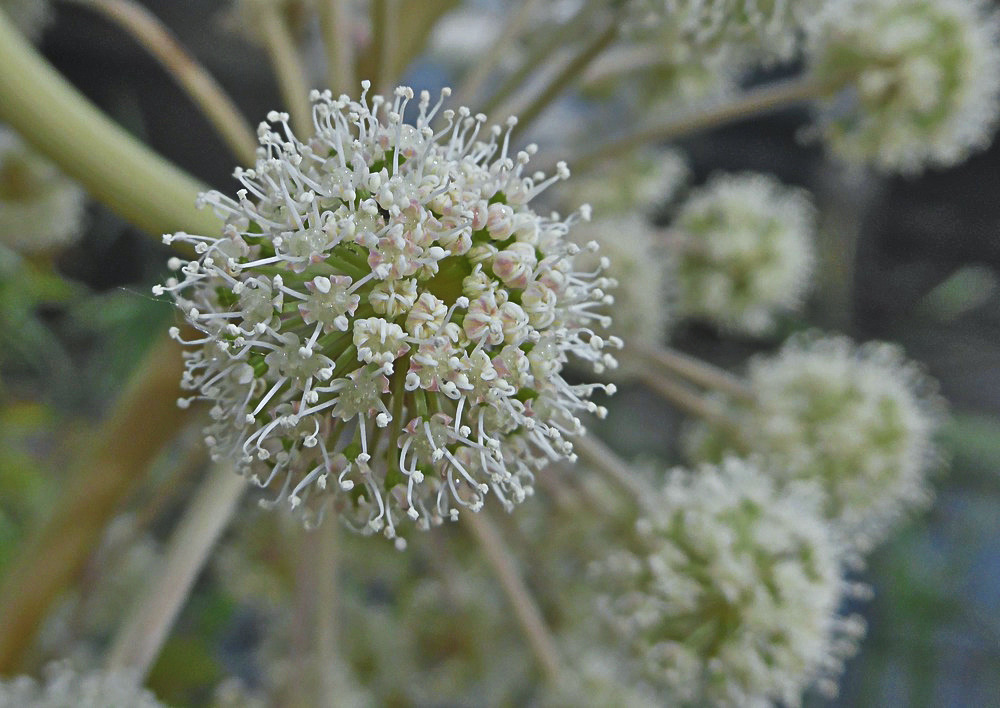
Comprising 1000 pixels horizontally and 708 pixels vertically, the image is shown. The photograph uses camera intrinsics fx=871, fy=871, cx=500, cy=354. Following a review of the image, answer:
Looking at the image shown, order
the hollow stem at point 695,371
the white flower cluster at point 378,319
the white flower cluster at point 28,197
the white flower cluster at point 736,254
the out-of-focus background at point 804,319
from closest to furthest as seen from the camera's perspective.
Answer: the white flower cluster at point 378,319 → the hollow stem at point 695,371 → the white flower cluster at point 28,197 → the white flower cluster at point 736,254 → the out-of-focus background at point 804,319

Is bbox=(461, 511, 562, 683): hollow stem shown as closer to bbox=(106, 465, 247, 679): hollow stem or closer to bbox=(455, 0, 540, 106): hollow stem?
bbox=(106, 465, 247, 679): hollow stem

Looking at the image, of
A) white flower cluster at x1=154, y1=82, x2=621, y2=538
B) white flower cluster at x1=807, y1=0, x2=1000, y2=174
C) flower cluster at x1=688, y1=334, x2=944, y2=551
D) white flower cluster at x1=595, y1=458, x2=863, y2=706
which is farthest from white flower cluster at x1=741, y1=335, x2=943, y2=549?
white flower cluster at x1=154, y1=82, x2=621, y2=538

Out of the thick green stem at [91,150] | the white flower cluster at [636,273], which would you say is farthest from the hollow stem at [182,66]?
the white flower cluster at [636,273]

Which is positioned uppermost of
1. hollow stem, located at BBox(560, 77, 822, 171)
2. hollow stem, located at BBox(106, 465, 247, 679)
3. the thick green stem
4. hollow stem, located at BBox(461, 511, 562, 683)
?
hollow stem, located at BBox(560, 77, 822, 171)

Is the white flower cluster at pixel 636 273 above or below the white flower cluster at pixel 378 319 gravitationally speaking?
above

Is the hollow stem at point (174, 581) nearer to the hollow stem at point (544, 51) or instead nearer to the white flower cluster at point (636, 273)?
the hollow stem at point (544, 51)

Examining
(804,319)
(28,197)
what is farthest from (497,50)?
(804,319)
